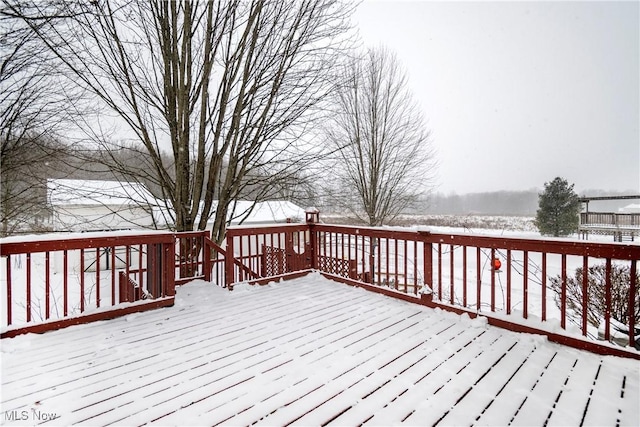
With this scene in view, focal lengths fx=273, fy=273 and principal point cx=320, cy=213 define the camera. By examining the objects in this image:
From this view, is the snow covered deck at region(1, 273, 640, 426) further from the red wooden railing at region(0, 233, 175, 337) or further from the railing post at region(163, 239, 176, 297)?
the railing post at region(163, 239, 176, 297)

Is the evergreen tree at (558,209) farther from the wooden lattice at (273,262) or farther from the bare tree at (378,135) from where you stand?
the wooden lattice at (273,262)

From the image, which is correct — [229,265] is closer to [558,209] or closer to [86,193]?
[86,193]

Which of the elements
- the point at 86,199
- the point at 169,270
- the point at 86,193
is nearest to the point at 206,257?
the point at 169,270

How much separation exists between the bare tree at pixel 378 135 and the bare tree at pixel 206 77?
4.14 m

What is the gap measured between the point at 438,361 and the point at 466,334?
0.72 meters

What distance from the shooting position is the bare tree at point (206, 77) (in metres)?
4.96

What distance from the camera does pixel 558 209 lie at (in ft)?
65.2

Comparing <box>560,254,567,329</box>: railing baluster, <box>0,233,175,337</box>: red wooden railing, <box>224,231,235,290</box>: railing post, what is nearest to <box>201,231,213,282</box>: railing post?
<box>224,231,235,290</box>: railing post

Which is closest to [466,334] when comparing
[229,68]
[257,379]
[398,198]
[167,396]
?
[257,379]

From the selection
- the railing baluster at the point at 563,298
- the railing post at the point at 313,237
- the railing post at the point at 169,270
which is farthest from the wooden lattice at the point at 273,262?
the railing baluster at the point at 563,298

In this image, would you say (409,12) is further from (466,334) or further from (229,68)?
(466,334)

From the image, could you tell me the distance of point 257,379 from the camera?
2.10 m

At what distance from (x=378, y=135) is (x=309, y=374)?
9.43 meters

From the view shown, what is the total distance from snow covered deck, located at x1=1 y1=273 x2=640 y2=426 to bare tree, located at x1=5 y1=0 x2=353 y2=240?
124 inches
